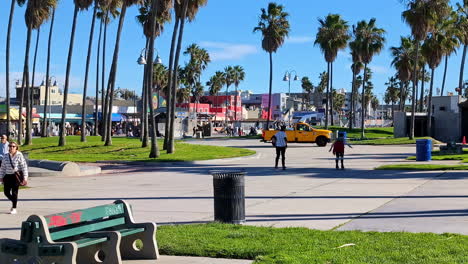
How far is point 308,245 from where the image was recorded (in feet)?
28.9

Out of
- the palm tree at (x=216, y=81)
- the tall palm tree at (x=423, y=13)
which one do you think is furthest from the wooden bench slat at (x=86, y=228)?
the palm tree at (x=216, y=81)

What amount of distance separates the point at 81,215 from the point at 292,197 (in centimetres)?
A: 868

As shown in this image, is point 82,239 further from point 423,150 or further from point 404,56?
point 404,56

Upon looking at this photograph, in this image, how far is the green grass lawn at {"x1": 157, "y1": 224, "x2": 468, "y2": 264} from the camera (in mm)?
7891

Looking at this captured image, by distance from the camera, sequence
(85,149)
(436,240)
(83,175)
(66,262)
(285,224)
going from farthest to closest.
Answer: (85,149), (83,175), (285,224), (436,240), (66,262)

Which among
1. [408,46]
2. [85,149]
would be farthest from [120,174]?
[408,46]

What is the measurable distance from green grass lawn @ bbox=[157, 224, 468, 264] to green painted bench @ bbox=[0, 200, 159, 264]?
600mm

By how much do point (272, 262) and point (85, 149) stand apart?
32.3 m

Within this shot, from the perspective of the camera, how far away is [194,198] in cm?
1580

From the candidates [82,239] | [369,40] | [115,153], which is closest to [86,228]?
[82,239]

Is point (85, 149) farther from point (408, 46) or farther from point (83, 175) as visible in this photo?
point (408, 46)

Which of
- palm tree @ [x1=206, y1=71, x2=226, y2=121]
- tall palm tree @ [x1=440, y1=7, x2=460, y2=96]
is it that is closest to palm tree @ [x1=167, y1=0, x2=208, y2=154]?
tall palm tree @ [x1=440, y1=7, x2=460, y2=96]

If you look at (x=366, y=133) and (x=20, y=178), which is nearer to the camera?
(x=20, y=178)

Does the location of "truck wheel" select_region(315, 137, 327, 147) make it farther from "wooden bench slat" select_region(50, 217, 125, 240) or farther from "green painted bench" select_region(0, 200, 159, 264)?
"wooden bench slat" select_region(50, 217, 125, 240)
